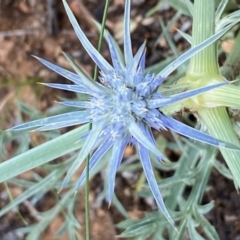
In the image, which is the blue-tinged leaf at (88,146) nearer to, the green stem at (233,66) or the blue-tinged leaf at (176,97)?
the blue-tinged leaf at (176,97)

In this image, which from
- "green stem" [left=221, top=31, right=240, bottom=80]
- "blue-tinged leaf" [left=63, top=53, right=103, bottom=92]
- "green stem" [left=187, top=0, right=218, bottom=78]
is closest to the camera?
"blue-tinged leaf" [left=63, top=53, right=103, bottom=92]

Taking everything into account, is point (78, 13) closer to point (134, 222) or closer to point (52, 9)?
point (52, 9)

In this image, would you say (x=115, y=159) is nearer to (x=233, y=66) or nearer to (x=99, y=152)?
(x=99, y=152)

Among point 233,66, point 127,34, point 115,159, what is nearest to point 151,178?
point 115,159

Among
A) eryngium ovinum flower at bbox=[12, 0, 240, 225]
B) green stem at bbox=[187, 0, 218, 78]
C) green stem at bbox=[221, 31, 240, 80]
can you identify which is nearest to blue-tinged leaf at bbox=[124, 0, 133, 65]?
eryngium ovinum flower at bbox=[12, 0, 240, 225]

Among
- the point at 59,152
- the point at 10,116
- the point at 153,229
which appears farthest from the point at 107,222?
the point at 59,152

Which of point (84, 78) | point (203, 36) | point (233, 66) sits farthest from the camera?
point (233, 66)

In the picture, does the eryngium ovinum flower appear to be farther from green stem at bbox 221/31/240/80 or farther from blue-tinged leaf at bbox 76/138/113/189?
green stem at bbox 221/31/240/80
